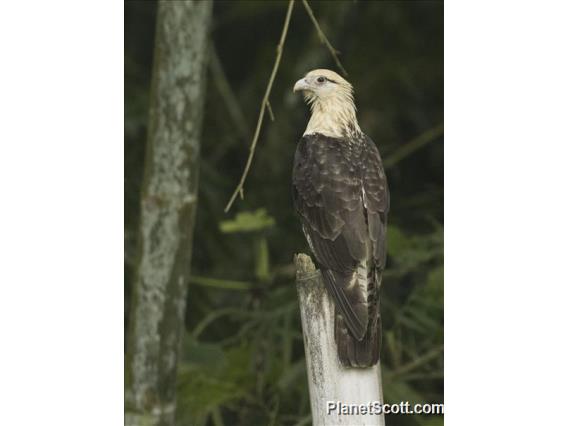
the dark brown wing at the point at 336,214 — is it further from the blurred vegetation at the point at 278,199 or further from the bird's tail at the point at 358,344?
the blurred vegetation at the point at 278,199

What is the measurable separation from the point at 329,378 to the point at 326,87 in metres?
1.73

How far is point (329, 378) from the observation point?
456 cm

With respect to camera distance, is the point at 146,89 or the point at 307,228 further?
the point at 146,89

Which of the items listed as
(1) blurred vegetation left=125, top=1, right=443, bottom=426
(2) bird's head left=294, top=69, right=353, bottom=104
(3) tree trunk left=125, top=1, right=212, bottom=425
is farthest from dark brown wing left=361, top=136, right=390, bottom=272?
(1) blurred vegetation left=125, top=1, right=443, bottom=426

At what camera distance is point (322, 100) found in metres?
5.52

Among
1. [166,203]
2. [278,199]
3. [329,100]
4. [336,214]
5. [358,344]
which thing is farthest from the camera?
[278,199]

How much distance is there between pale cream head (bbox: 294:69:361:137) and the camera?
5.51 m

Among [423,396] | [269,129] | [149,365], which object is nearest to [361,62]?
[269,129]

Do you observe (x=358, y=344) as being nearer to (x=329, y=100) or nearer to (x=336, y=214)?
(x=336, y=214)

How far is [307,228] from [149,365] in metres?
1.15

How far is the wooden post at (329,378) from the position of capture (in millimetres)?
4535

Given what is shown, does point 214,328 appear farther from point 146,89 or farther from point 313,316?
point 313,316

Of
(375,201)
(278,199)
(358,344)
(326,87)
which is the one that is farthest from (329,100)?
(278,199)

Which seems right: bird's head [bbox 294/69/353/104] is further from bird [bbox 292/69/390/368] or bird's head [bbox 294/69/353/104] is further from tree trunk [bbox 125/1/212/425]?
tree trunk [bbox 125/1/212/425]
